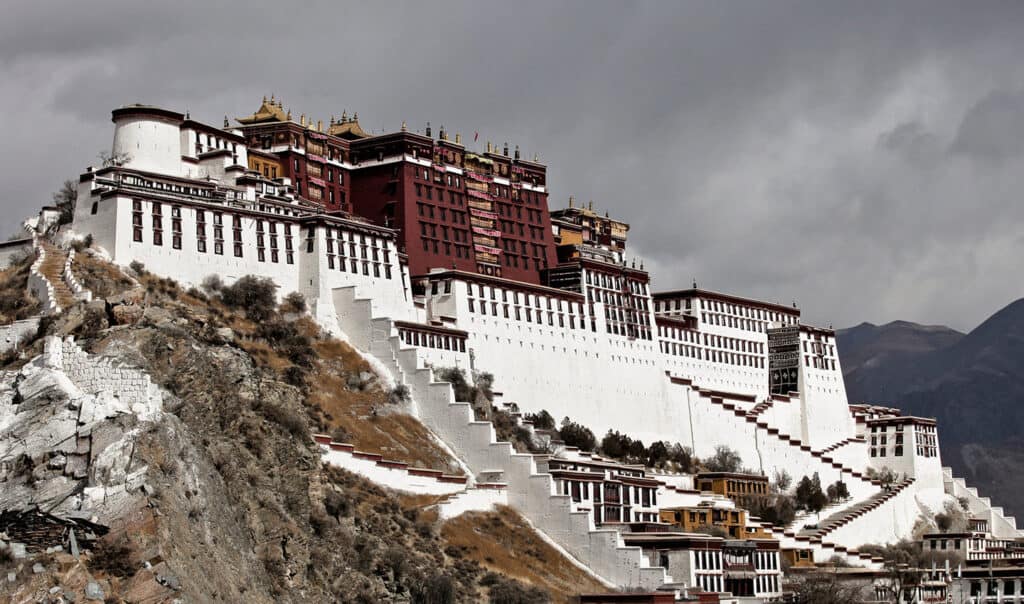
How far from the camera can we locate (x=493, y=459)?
323 ft

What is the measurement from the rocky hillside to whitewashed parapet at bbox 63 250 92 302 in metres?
0.99

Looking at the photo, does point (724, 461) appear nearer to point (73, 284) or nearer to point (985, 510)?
point (985, 510)

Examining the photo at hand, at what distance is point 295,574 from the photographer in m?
71.3

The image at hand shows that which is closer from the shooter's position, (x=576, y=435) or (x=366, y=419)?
(x=366, y=419)

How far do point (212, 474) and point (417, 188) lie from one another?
53708 mm

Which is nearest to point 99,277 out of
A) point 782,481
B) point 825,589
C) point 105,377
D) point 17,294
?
point 17,294

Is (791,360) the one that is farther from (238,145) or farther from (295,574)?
(295,574)

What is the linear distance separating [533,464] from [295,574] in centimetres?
2763

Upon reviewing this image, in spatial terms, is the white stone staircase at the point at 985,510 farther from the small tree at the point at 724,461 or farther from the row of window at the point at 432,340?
the row of window at the point at 432,340

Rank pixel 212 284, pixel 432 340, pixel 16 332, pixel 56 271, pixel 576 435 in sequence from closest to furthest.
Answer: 1. pixel 16 332
2. pixel 56 271
3. pixel 212 284
4. pixel 432 340
5. pixel 576 435

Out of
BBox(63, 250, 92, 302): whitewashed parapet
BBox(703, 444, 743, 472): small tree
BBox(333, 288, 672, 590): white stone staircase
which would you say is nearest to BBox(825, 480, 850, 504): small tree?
BBox(703, 444, 743, 472): small tree

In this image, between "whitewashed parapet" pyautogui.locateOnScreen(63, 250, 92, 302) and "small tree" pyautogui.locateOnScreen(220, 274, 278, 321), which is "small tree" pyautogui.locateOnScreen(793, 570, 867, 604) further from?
"whitewashed parapet" pyautogui.locateOnScreen(63, 250, 92, 302)

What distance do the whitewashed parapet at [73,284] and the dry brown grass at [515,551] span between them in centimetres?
2066

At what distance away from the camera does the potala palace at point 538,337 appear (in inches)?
3866
